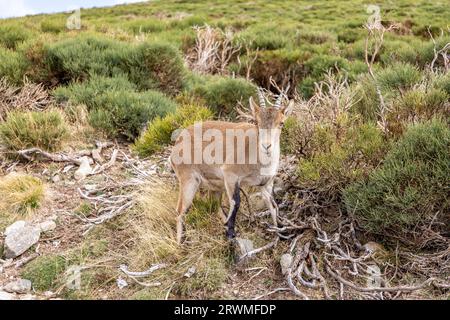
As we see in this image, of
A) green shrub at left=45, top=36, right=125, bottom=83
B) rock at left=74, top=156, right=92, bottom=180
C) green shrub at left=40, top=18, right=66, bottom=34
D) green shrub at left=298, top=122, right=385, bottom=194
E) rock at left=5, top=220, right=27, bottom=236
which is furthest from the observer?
green shrub at left=40, top=18, right=66, bottom=34

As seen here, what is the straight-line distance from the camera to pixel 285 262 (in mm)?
5078

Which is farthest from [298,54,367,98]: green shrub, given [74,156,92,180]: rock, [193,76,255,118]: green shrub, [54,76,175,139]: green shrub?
[74,156,92,180]: rock

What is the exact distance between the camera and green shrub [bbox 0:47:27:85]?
9961 mm

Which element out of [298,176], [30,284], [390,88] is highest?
[390,88]

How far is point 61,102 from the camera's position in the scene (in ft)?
31.0

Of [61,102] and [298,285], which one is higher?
[61,102]

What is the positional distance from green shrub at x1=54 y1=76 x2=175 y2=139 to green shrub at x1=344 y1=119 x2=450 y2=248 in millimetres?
4435

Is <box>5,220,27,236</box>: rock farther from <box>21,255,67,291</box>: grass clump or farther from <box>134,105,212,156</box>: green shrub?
<box>134,105,212,156</box>: green shrub

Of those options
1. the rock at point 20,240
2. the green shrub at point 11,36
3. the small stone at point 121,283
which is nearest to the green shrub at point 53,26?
the green shrub at point 11,36

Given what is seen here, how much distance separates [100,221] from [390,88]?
4.70 metres

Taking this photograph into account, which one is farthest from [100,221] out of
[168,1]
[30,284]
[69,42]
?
[168,1]

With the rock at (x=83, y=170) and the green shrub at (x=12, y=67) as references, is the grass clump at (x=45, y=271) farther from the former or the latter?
the green shrub at (x=12, y=67)

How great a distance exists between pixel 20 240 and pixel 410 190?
4145 mm

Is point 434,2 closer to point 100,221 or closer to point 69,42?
point 69,42
